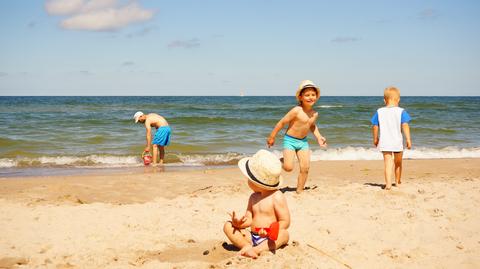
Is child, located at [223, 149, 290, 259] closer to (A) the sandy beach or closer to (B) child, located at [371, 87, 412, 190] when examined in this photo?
(A) the sandy beach

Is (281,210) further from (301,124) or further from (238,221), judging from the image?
(301,124)

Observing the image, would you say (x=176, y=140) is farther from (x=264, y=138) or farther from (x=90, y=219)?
(x=90, y=219)

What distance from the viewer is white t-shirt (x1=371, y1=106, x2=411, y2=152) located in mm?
6305

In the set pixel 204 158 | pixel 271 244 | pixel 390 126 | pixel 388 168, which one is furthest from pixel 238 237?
pixel 204 158

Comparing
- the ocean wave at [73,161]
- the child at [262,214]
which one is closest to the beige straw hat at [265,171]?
the child at [262,214]

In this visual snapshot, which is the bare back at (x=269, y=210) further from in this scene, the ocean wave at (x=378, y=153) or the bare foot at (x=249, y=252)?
the ocean wave at (x=378, y=153)

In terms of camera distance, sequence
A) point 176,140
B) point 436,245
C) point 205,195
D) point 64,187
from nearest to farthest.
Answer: point 436,245 < point 205,195 < point 64,187 < point 176,140

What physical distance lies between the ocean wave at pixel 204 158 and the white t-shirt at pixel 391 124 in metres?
5.10

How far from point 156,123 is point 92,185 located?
11.1 feet

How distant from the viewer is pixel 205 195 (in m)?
6.27

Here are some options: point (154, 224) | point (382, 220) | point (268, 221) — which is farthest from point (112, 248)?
point (382, 220)

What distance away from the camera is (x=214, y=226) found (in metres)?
4.74

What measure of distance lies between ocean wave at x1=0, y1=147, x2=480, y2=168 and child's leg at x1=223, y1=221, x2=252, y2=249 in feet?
22.8

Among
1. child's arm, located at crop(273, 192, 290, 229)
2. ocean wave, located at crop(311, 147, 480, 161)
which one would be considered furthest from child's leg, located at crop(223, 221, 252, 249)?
ocean wave, located at crop(311, 147, 480, 161)
